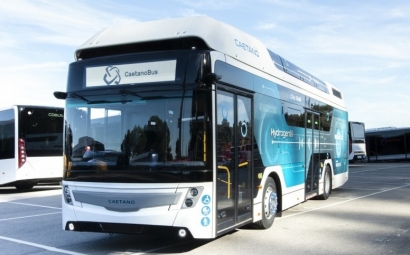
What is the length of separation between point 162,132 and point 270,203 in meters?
3.19

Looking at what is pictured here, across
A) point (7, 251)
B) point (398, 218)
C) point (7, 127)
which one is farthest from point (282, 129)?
point (7, 127)

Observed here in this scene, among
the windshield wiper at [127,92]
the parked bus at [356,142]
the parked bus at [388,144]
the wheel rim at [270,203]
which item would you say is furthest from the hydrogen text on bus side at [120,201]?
the parked bus at [388,144]

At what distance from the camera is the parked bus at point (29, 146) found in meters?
17.1

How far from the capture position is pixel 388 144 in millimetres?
46812

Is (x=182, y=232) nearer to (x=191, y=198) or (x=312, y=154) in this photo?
(x=191, y=198)

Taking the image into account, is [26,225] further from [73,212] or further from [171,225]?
[171,225]

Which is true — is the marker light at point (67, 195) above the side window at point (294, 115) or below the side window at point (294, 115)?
below

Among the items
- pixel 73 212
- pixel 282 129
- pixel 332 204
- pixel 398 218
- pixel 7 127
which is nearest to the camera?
pixel 73 212

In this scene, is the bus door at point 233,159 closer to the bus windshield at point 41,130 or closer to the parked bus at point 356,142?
the bus windshield at point 41,130

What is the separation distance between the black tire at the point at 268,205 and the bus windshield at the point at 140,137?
250 cm

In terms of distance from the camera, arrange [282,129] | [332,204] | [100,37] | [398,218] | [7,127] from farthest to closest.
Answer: [7,127] → [332,204] → [398,218] → [282,129] → [100,37]

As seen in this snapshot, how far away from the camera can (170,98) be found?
6789mm

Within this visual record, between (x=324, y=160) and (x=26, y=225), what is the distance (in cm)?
787

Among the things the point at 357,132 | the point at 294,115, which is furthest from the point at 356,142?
the point at 294,115
